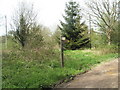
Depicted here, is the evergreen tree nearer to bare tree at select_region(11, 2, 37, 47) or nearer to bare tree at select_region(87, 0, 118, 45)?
bare tree at select_region(87, 0, 118, 45)

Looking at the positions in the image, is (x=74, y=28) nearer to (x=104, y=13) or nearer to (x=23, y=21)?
(x=104, y=13)

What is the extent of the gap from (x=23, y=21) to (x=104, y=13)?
6575 millimetres

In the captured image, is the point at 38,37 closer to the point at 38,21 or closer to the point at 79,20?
the point at 38,21

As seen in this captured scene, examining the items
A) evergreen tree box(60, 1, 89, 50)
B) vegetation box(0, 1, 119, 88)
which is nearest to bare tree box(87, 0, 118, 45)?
vegetation box(0, 1, 119, 88)

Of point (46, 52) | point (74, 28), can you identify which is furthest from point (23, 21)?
point (74, 28)

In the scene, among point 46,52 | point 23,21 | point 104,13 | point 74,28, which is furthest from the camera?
point 74,28

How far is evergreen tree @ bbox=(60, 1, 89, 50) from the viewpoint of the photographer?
15.9 metres

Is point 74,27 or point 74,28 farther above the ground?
point 74,27

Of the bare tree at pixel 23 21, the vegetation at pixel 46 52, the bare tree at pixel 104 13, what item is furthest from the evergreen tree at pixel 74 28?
the bare tree at pixel 23 21

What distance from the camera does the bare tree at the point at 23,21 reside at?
37.0 ft

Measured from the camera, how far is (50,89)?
371cm

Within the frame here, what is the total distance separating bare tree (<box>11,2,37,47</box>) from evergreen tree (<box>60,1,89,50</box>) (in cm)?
483

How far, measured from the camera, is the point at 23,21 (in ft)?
38.3

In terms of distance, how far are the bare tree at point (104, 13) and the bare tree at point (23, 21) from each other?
5228 mm
